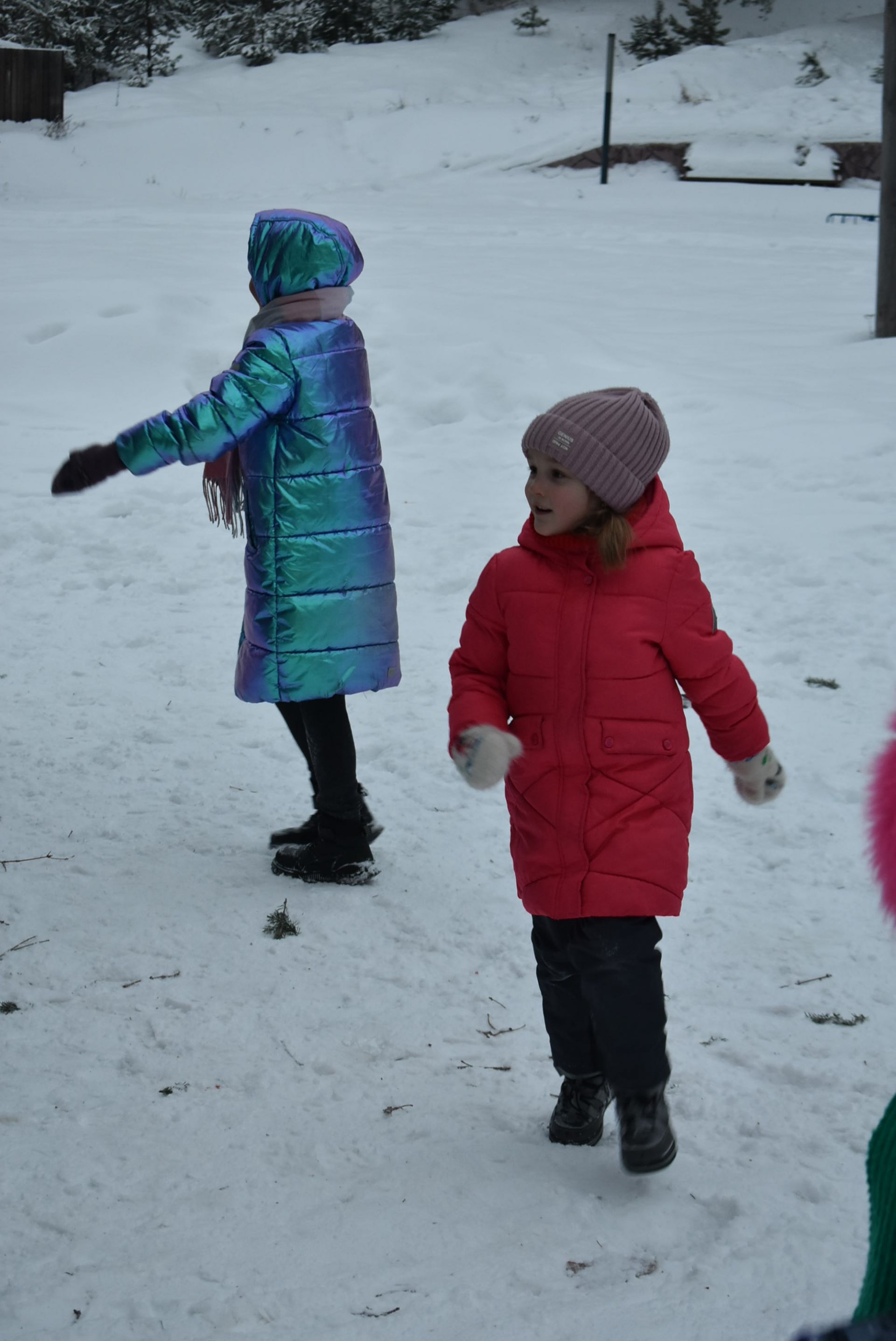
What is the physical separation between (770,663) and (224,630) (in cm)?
208

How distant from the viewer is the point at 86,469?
115 inches

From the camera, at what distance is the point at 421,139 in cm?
1850

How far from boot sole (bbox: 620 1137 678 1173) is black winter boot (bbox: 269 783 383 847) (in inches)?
54.5

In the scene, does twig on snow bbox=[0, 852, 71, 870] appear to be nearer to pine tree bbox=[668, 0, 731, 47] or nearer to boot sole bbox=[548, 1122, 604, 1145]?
boot sole bbox=[548, 1122, 604, 1145]

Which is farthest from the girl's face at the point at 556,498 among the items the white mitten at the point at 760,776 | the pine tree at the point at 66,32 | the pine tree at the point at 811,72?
the pine tree at the point at 66,32

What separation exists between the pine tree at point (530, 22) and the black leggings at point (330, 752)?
2637cm

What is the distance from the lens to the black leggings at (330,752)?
10.9ft

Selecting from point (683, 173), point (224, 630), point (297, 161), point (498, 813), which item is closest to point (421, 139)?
point (297, 161)

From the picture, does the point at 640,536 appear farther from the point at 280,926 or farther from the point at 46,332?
the point at 46,332

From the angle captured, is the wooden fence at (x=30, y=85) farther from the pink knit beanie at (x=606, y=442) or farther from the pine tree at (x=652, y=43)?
the pink knit beanie at (x=606, y=442)

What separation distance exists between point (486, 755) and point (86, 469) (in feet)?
4.38

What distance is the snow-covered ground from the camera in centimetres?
211

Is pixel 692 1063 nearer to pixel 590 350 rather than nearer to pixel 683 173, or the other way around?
pixel 590 350

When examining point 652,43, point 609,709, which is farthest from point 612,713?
point 652,43
